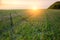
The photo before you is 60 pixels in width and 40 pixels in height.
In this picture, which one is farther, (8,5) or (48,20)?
(8,5)

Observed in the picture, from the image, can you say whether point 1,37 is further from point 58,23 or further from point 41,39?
point 58,23

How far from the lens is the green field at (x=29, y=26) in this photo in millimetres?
798

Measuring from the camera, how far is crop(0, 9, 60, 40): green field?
0.80m

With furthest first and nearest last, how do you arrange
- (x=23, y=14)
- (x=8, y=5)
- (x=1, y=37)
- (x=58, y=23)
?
(x=8, y=5) → (x=23, y=14) → (x=58, y=23) → (x=1, y=37)

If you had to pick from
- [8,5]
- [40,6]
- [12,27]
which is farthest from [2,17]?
[40,6]

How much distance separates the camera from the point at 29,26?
2.82 feet

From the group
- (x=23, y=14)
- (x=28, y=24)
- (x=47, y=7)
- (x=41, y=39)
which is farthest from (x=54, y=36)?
(x=47, y=7)

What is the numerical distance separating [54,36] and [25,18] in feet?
0.82

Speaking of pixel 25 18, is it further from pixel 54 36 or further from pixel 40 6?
pixel 40 6

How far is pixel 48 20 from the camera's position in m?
0.92

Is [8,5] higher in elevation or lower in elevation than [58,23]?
higher

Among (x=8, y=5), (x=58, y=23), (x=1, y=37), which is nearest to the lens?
(x=1, y=37)

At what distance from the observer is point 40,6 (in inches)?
50.5

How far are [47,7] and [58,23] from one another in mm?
407
